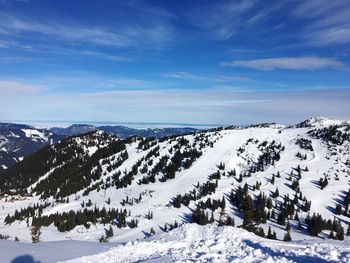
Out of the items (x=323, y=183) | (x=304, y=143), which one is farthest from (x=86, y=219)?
(x=304, y=143)

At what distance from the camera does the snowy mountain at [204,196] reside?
4500 centimetres

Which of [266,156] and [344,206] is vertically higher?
[266,156]

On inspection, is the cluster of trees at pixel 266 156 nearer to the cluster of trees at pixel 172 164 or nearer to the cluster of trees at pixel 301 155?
the cluster of trees at pixel 301 155

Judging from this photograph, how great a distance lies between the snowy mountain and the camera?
45.0 m

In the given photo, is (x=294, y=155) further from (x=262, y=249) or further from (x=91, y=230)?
(x=262, y=249)

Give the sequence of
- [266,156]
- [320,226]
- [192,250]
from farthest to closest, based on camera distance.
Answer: [266,156]
[320,226]
[192,250]

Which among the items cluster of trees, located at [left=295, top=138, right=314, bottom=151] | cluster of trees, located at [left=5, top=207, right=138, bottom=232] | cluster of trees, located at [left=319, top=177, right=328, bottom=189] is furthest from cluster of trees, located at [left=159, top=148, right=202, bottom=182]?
cluster of trees, located at [left=319, top=177, right=328, bottom=189]

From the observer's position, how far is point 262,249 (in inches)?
1316

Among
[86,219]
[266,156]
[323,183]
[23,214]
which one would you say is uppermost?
[266,156]

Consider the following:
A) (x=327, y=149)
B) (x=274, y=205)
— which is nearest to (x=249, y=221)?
(x=274, y=205)

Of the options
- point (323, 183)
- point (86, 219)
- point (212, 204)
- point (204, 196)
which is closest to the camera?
point (86, 219)

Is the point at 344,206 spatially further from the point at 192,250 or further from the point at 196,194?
the point at 192,250

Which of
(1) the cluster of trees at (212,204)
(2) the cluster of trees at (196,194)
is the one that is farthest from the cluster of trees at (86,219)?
(1) the cluster of trees at (212,204)

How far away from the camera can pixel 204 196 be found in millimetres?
120000
